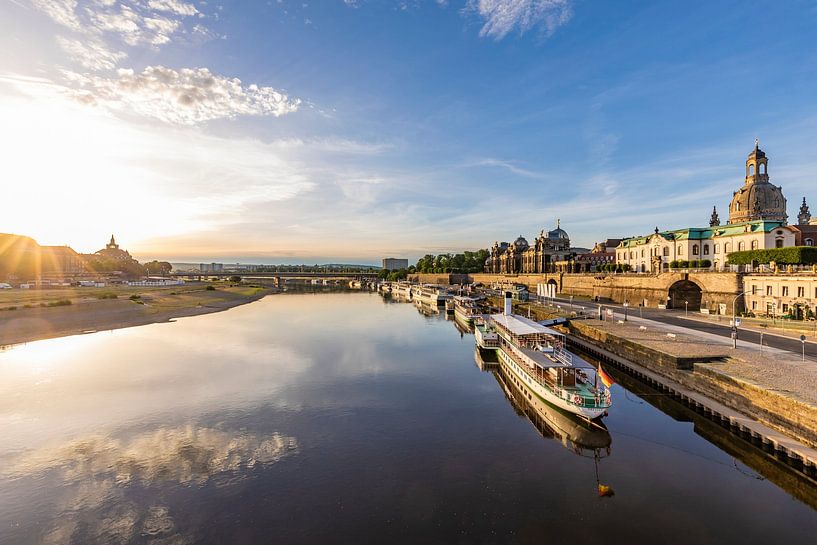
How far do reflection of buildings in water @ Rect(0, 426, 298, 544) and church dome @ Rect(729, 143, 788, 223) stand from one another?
144m

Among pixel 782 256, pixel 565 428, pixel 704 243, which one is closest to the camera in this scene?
pixel 565 428

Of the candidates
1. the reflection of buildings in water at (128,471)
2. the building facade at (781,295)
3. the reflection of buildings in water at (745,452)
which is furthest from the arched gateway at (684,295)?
the reflection of buildings in water at (128,471)

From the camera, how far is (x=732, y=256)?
7694 centimetres

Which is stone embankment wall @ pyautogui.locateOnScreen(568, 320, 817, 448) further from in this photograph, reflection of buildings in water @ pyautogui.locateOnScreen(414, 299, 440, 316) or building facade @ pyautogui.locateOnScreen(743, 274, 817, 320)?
reflection of buildings in water @ pyautogui.locateOnScreen(414, 299, 440, 316)

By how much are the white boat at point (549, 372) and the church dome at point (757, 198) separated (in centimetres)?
11150

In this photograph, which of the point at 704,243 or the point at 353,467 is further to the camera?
the point at 704,243

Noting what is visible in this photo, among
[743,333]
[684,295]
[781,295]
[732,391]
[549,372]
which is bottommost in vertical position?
[549,372]

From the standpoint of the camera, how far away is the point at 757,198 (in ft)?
388

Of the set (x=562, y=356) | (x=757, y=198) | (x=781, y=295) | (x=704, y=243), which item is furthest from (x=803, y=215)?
(x=562, y=356)

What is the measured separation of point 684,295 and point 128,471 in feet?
294

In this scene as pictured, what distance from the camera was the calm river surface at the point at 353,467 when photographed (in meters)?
18.1

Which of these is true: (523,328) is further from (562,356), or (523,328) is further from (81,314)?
(81,314)

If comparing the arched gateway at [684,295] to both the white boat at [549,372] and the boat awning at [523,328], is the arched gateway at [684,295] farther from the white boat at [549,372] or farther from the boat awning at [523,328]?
the white boat at [549,372]

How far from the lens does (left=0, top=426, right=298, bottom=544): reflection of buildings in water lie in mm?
18094
